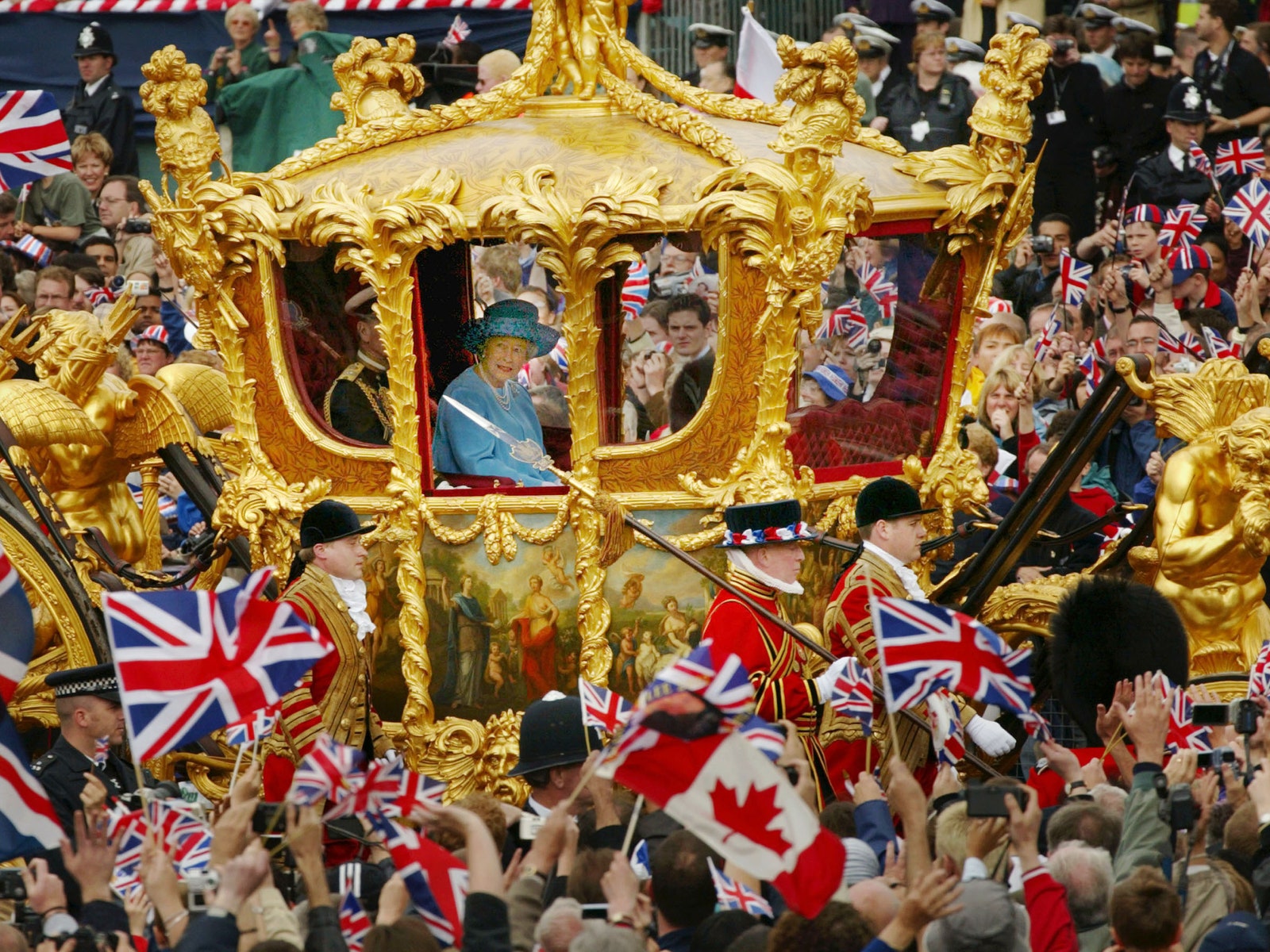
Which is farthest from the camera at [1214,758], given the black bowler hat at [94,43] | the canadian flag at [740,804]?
the black bowler hat at [94,43]

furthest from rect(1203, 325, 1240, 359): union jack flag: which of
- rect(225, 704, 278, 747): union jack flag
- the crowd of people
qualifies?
rect(225, 704, 278, 747): union jack flag

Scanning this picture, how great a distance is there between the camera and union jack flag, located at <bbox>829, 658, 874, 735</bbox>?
945 centimetres

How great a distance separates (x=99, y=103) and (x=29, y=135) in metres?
3.87

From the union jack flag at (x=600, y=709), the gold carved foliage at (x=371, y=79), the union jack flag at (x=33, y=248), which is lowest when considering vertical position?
the union jack flag at (x=33, y=248)

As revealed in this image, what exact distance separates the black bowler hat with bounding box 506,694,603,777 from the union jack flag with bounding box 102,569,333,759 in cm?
98

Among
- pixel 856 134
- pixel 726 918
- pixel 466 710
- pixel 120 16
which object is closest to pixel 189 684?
pixel 726 918

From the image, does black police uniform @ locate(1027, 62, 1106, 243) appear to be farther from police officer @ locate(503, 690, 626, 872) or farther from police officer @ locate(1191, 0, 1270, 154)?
police officer @ locate(503, 690, 626, 872)

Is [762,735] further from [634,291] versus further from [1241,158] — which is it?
[1241,158]

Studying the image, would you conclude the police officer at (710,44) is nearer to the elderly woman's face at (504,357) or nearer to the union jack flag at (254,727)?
the elderly woman's face at (504,357)

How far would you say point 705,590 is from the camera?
1067 cm

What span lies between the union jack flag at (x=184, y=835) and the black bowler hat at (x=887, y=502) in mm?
3347

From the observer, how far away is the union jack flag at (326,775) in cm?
724

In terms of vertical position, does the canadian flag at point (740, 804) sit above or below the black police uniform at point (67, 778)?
above

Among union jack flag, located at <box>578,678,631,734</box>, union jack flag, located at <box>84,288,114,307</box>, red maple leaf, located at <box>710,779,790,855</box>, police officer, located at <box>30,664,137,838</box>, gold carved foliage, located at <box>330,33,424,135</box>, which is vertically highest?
gold carved foliage, located at <box>330,33,424,135</box>
